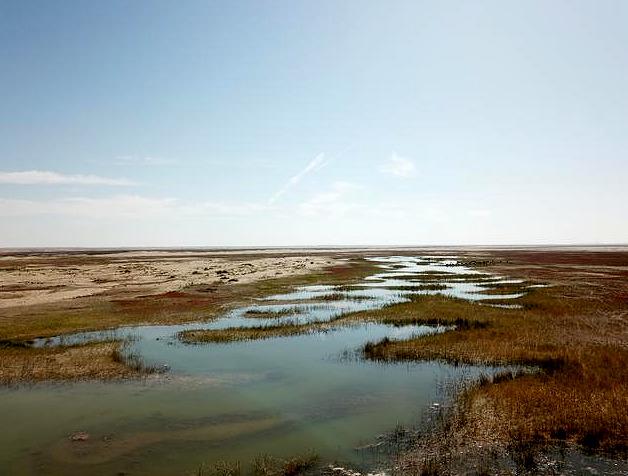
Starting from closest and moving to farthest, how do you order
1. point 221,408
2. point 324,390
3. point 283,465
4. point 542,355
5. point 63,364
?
point 283,465 < point 221,408 < point 324,390 < point 542,355 < point 63,364

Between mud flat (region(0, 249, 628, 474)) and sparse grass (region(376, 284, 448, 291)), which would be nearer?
mud flat (region(0, 249, 628, 474))

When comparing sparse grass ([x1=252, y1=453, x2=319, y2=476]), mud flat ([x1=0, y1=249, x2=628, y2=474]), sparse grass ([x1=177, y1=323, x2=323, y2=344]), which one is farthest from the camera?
sparse grass ([x1=177, y1=323, x2=323, y2=344])

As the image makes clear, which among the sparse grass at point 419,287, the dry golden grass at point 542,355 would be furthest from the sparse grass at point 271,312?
the sparse grass at point 419,287

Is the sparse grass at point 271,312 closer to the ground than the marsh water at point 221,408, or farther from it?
farther from it

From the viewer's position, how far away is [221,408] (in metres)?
16.5

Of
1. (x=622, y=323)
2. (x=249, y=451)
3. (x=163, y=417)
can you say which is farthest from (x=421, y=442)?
(x=622, y=323)

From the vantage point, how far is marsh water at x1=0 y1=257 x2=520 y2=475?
12.7 metres

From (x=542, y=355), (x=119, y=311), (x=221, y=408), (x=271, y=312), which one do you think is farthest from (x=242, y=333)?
(x=542, y=355)

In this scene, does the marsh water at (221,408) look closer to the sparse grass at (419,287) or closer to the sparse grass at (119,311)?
the sparse grass at (119,311)

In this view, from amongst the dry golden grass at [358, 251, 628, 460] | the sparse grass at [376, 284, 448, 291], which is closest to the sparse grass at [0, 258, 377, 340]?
the sparse grass at [376, 284, 448, 291]

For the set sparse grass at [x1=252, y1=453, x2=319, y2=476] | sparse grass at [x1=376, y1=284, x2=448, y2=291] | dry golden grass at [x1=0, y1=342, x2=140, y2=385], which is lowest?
sparse grass at [x1=252, y1=453, x2=319, y2=476]

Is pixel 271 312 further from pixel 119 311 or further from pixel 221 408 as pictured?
pixel 221 408

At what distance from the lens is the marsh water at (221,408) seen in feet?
41.8

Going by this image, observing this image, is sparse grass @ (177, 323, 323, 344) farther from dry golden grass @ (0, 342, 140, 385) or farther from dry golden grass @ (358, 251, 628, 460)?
dry golden grass @ (358, 251, 628, 460)
